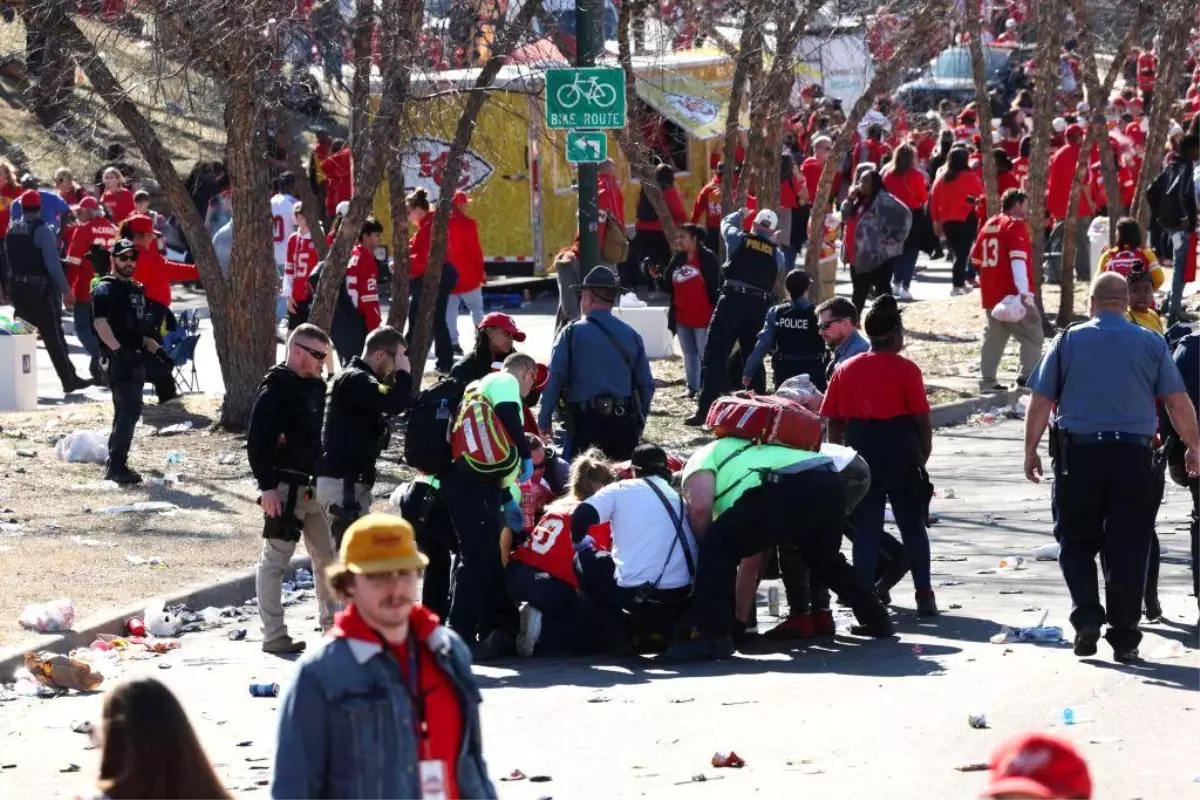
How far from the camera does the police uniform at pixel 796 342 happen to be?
15.0 metres

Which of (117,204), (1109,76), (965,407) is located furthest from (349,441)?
(117,204)

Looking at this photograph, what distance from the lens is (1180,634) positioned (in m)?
10.5

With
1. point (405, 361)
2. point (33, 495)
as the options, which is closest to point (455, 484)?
point (405, 361)

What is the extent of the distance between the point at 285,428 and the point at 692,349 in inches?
353

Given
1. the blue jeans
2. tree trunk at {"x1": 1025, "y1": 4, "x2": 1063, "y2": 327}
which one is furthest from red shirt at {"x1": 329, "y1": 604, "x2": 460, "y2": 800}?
tree trunk at {"x1": 1025, "y1": 4, "x2": 1063, "y2": 327}

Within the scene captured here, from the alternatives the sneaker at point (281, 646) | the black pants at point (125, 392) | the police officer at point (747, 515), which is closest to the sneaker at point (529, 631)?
the police officer at point (747, 515)

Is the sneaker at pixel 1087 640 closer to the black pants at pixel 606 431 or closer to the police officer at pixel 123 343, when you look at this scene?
the black pants at pixel 606 431

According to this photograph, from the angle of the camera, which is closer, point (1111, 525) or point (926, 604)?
point (1111, 525)

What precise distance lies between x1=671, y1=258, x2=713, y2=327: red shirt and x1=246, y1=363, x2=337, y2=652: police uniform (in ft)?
27.0

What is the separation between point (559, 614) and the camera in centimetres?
1068

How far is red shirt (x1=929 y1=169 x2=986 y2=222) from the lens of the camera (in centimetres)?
2825

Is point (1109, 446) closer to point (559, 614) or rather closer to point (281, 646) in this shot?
point (559, 614)

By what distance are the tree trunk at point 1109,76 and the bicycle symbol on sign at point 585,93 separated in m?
8.71

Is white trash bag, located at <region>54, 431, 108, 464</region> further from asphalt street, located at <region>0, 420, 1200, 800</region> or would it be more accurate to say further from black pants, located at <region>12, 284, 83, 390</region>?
asphalt street, located at <region>0, 420, 1200, 800</region>
